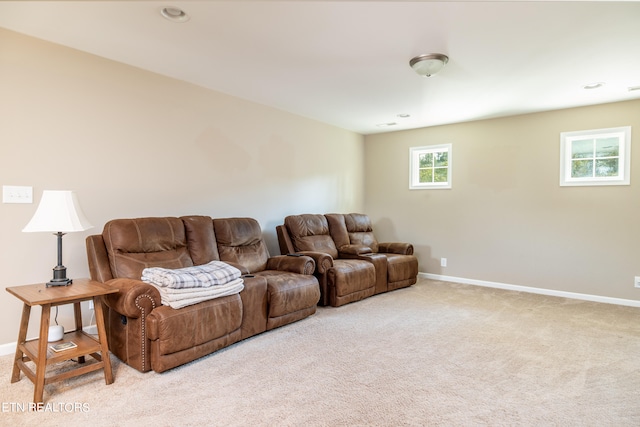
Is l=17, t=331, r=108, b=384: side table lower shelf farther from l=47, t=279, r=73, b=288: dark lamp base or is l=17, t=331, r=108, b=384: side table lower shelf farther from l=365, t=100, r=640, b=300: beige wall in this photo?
l=365, t=100, r=640, b=300: beige wall

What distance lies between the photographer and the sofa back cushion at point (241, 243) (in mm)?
3590

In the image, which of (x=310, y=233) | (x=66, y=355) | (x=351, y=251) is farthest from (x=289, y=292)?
(x=66, y=355)

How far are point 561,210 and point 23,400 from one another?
5555 mm

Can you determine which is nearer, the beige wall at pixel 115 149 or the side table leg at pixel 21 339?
the side table leg at pixel 21 339

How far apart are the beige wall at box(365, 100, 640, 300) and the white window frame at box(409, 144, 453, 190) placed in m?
0.08

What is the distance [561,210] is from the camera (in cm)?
458

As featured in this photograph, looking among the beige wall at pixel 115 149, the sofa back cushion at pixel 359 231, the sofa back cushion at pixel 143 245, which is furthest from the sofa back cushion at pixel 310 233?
the sofa back cushion at pixel 143 245

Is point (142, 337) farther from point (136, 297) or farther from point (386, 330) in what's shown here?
point (386, 330)

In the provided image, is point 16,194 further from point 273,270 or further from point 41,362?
point 273,270

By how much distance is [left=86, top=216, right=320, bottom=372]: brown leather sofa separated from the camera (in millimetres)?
2400

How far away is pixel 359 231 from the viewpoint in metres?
5.48

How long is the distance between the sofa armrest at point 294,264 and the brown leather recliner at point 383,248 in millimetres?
1152

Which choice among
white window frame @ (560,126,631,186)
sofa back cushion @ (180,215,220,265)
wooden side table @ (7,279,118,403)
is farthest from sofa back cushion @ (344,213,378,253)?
wooden side table @ (7,279,118,403)

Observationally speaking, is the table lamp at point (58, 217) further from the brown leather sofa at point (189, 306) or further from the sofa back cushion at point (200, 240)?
the sofa back cushion at point (200, 240)
